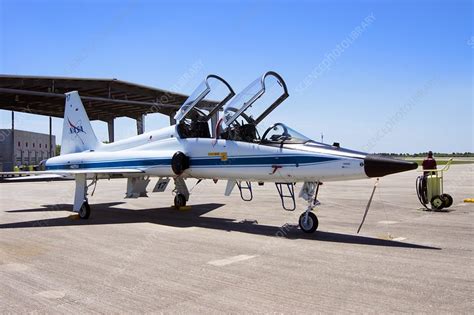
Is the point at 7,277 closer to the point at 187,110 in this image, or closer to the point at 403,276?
the point at 403,276

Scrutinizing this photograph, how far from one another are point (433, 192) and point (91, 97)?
29.1 m

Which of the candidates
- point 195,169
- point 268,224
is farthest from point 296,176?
point 195,169

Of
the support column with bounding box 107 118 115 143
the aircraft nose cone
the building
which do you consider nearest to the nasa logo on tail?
the aircraft nose cone

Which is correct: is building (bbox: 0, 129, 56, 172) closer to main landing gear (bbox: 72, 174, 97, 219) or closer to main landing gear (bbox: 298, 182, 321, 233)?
main landing gear (bbox: 72, 174, 97, 219)

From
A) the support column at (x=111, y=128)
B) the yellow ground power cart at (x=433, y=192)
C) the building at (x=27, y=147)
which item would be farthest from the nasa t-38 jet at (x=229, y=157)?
the building at (x=27, y=147)

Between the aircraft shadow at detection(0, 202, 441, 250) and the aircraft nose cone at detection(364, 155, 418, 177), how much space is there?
1.41 metres

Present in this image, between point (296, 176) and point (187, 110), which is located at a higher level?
point (187, 110)

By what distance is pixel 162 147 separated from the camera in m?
13.0

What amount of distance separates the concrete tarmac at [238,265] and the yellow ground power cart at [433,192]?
1.32 meters

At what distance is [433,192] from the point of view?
46.6ft

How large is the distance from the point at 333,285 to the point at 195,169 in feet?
23.0

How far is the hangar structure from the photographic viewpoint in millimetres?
32719

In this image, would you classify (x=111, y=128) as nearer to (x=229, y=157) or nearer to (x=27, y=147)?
(x=27, y=147)

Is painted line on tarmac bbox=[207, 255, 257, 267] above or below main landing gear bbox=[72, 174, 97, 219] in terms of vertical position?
below
